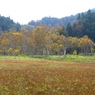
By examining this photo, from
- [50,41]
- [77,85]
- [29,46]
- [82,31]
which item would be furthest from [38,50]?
[77,85]

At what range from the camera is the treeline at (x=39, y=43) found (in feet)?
192

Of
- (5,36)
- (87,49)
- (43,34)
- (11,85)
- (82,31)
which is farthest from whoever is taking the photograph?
(82,31)

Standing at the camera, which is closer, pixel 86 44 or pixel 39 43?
pixel 39 43

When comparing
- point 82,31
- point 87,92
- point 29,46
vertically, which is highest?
point 82,31

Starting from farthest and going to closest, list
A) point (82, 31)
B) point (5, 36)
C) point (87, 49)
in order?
1. point (82, 31)
2. point (87, 49)
3. point (5, 36)

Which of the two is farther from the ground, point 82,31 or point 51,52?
point 82,31

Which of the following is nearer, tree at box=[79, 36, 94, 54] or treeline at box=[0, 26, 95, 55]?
treeline at box=[0, 26, 95, 55]

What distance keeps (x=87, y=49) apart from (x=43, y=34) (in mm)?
16936

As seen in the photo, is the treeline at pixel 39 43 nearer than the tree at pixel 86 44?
Yes

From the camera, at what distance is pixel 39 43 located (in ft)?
193

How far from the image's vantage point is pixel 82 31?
3191 inches

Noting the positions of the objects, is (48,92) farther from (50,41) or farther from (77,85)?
(50,41)

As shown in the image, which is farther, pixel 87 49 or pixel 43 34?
pixel 87 49

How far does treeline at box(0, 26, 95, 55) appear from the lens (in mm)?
58438
